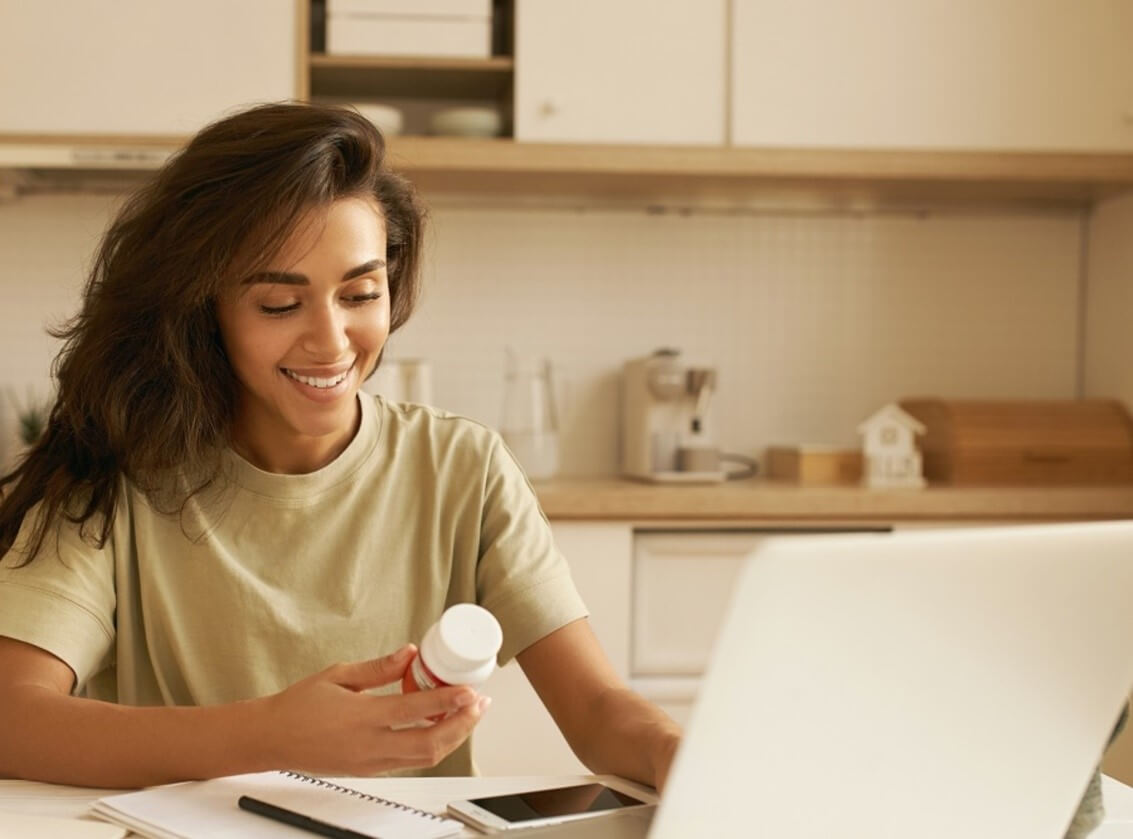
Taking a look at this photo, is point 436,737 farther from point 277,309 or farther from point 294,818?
point 277,309

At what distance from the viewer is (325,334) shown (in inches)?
48.5

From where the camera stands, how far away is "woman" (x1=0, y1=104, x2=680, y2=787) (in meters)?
1.22

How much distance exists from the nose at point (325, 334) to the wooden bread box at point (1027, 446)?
1.85m

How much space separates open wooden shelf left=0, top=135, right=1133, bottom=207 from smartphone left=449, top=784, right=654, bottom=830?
181 centimetres

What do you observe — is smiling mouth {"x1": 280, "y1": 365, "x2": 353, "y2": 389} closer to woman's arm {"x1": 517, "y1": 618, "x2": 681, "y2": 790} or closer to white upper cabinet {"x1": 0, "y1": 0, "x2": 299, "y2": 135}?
woman's arm {"x1": 517, "y1": 618, "x2": 681, "y2": 790}

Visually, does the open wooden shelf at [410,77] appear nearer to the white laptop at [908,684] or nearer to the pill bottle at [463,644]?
the pill bottle at [463,644]

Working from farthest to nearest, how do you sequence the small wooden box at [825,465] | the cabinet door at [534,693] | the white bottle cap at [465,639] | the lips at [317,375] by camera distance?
the small wooden box at [825,465] → the cabinet door at [534,693] → the lips at [317,375] → the white bottle cap at [465,639]

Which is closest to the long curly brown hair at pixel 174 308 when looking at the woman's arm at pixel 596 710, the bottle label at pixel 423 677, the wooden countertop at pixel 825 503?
the woman's arm at pixel 596 710

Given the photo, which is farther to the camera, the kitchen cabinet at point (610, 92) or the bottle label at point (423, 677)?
the kitchen cabinet at point (610, 92)

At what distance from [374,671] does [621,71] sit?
2018 millimetres

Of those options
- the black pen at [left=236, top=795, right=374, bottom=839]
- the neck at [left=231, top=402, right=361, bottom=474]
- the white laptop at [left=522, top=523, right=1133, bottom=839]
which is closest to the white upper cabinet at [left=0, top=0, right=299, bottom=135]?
the neck at [left=231, top=402, right=361, bottom=474]

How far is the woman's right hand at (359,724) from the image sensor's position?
866 millimetres

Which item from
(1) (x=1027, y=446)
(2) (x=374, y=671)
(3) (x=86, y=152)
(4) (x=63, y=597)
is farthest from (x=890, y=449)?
(2) (x=374, y=671)

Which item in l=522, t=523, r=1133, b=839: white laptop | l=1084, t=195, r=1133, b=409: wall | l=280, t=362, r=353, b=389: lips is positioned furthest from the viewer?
l=1084, t=195, r=1133, b=409: wall
